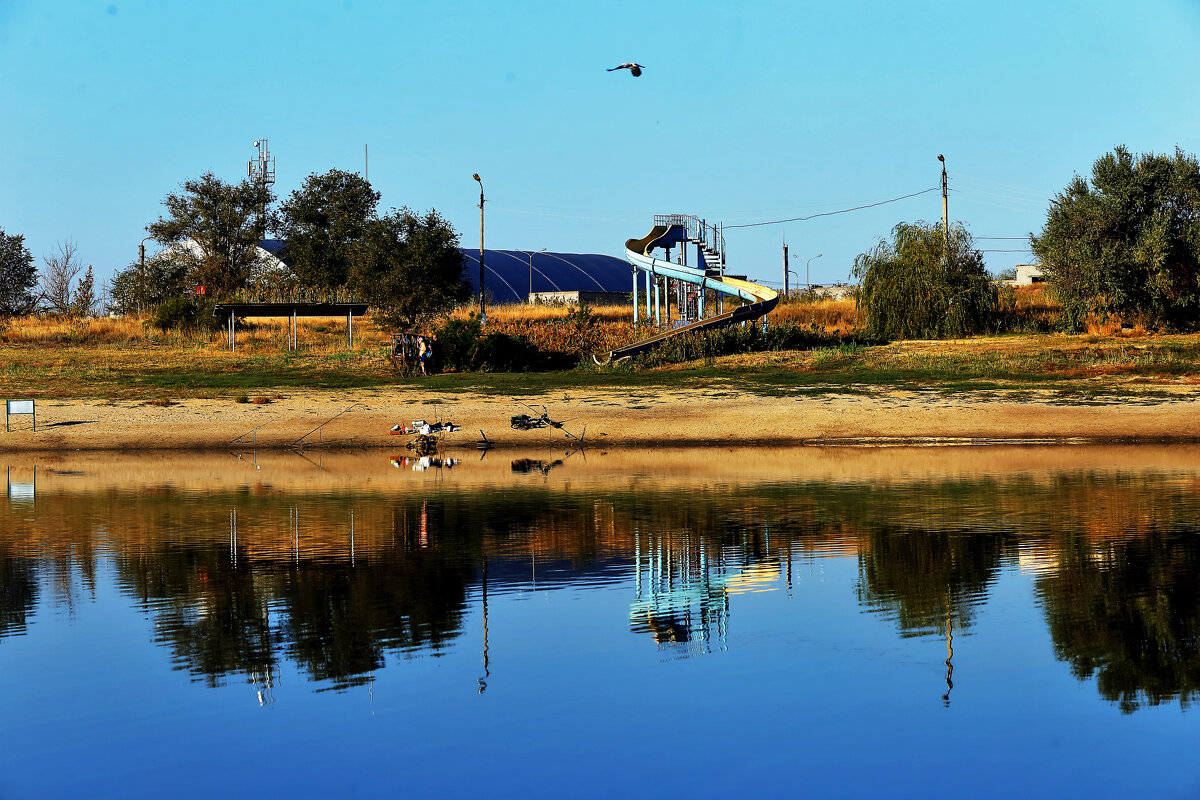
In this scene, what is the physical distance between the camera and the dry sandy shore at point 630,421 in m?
28.8

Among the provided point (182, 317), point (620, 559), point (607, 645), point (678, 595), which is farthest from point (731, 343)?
point (607, 645)

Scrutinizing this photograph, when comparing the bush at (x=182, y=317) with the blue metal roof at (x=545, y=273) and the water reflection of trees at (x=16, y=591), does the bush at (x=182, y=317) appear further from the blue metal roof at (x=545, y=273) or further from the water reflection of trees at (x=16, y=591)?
the water reflection of trees at (x=16, y=591)

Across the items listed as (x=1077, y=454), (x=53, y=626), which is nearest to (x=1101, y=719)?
(x=53, y=626)

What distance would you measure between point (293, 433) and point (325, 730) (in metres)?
23.3

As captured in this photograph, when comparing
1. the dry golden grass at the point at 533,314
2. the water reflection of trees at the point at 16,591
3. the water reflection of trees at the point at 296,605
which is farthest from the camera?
the dry golden grass at the point at 533,314

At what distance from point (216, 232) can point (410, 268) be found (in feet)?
79.1

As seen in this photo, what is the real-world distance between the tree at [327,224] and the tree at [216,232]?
3347 millimetres

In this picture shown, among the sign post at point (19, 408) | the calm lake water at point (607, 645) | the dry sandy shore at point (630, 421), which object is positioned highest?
the sign post at point (19, 408)

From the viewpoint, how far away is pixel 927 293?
4625 cm

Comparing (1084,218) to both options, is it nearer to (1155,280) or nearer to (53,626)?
(1155,280)

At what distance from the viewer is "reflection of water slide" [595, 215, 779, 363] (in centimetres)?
4297

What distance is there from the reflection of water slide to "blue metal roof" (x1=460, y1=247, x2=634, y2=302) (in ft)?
89.3

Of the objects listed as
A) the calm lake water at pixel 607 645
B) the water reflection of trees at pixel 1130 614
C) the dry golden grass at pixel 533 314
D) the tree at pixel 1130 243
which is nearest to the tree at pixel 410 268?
the dry golden grass at pixel 533 314

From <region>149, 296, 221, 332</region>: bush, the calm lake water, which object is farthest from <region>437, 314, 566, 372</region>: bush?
the calm lake water
